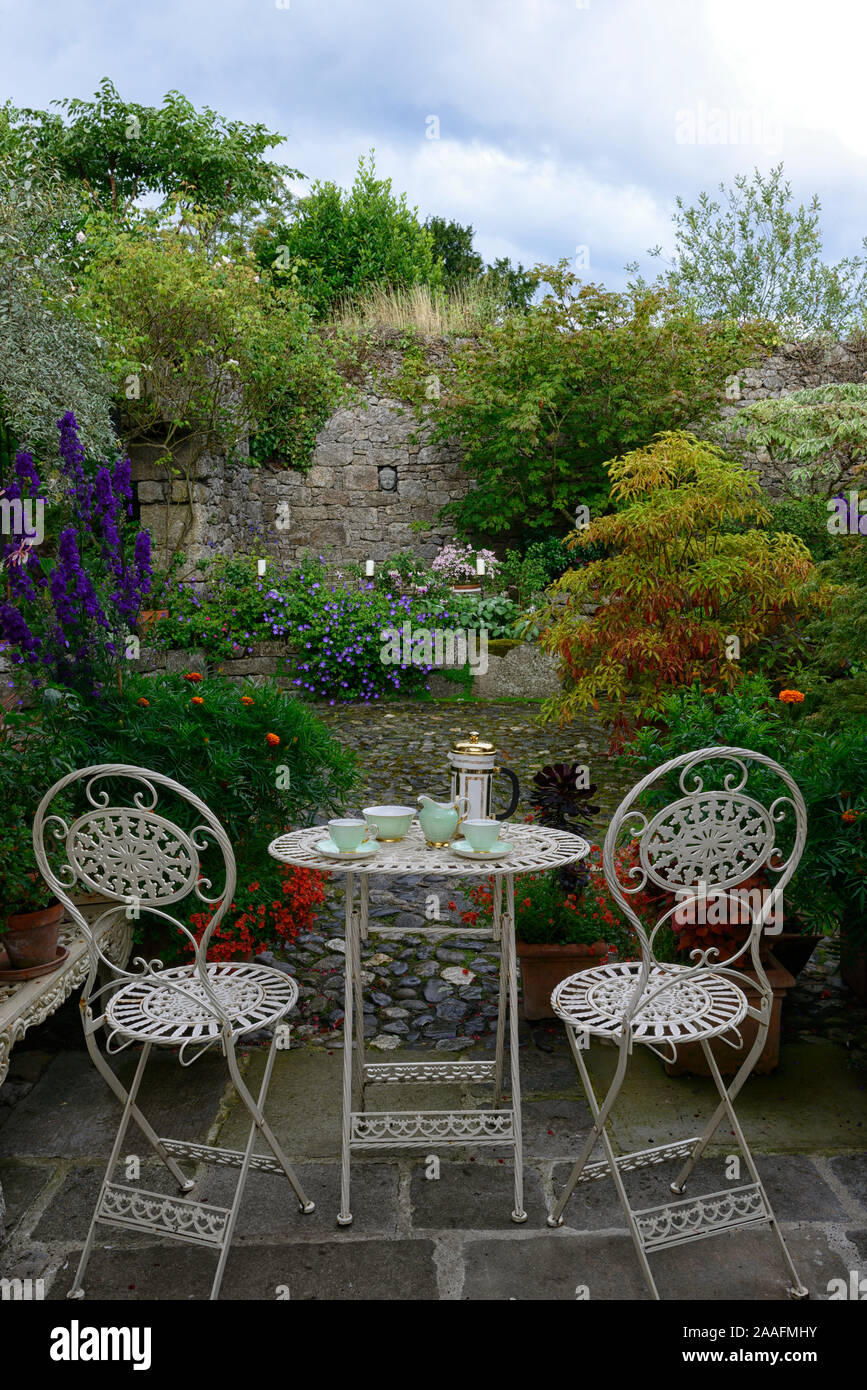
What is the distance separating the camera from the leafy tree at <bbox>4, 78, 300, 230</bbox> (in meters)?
15.1

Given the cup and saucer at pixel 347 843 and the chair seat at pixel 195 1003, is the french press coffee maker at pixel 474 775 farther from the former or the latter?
the chair seat at pixel 195 1003

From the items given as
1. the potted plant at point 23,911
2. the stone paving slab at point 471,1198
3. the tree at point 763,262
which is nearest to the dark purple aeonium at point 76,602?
the potted plant at point 23,911

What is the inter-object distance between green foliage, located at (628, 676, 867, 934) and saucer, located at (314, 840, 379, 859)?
42.4 inches

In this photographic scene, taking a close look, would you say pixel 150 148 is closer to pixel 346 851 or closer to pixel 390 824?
pixel 390 824

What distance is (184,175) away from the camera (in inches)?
616

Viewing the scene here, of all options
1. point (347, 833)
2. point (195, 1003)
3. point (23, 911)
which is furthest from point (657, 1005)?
point (23, 911)

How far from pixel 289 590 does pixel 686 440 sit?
5238 millimetres

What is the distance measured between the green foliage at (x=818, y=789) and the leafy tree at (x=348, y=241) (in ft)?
52.2

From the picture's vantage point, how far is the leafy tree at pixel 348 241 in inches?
680

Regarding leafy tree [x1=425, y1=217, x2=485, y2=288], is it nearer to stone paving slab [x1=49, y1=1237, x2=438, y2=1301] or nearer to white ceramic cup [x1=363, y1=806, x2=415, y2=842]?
white ceramic cup [x1=363, y1=806, x2=415, y2=842]

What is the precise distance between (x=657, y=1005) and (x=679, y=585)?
4055mm

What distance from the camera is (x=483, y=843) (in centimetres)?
235

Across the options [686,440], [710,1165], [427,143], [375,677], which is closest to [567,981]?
[710,1165]

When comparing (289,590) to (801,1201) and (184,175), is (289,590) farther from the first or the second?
(184,175)
